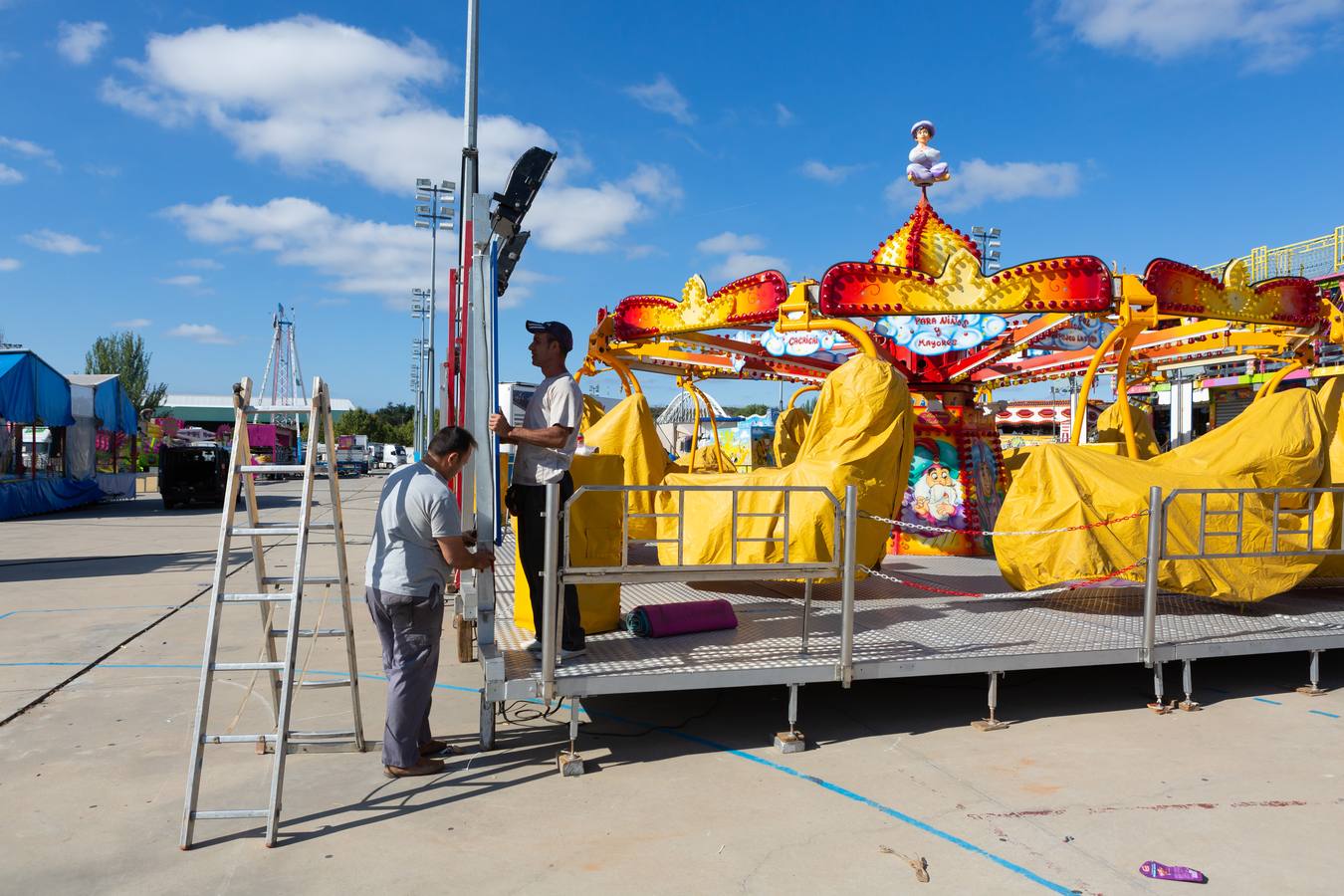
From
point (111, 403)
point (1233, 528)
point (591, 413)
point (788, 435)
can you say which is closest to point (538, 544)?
point (1233, 528)

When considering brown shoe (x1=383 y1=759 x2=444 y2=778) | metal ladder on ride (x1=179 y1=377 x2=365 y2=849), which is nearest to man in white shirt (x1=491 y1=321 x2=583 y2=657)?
brown shoe (x1=383 y1=759 x2=444 y2=778)

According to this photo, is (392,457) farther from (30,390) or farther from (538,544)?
(538,544)

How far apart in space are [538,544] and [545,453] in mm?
539

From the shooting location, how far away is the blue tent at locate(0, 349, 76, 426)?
67.5 ft

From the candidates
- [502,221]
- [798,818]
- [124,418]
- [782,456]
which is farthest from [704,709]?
[124,418]

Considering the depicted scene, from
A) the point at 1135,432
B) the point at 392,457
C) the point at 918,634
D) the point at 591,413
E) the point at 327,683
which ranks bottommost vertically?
the point at 327,683

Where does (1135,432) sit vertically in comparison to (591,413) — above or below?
below

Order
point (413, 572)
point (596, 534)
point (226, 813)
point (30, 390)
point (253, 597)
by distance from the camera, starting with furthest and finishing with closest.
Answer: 1. point (30, 390)
2. point (596, 534)
3. point (413, 572)
4. point (253, 597)
5. point (226, 813)

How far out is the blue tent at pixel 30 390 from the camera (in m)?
20.6

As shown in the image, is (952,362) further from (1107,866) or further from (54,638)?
(54,638)

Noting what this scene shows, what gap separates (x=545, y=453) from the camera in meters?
5.05

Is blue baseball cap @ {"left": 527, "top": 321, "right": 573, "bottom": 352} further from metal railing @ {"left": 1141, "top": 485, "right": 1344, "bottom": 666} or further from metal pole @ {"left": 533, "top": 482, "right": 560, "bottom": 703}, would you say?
metal railing @ {"left": 1141, "top": 485, "right": 1344, "bottom": 666}

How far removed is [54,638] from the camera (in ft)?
27.2

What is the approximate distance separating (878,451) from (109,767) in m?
5.61
